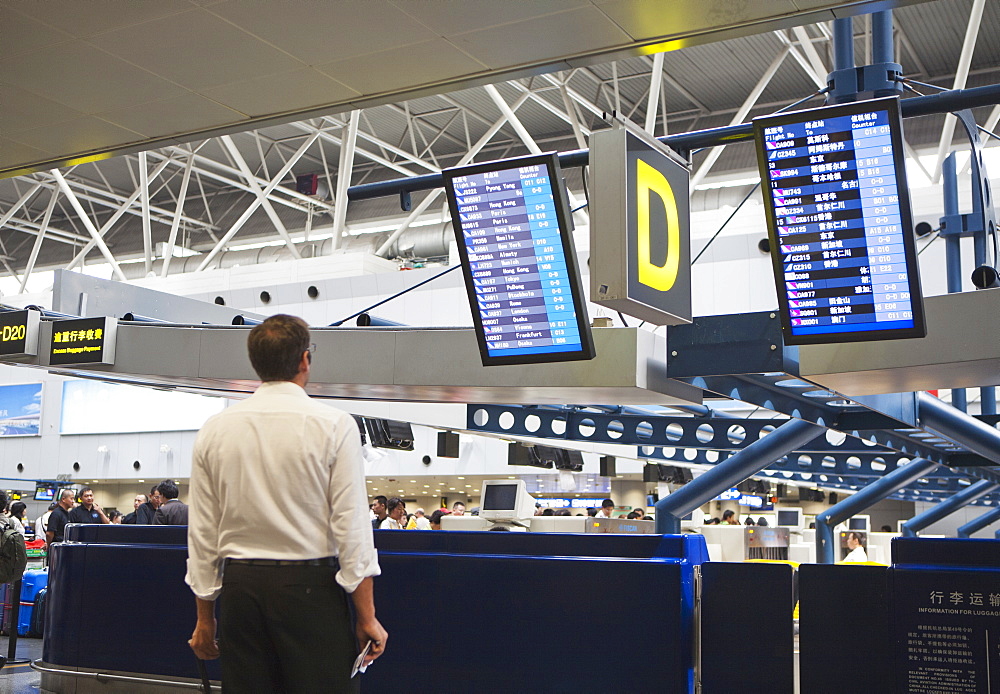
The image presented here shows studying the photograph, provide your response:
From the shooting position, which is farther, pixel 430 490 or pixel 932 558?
pixel 430 490

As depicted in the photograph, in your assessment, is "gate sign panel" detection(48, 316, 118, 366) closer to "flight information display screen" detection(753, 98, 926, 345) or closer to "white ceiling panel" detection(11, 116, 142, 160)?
"white ceiling panel" detection(11, 116, 142, 160)

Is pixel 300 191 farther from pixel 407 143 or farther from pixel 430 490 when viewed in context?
pixel 430 490

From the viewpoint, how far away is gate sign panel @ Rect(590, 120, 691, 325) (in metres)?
4.47

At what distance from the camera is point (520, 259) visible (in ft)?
17.9

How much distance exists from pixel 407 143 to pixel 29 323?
736 inches

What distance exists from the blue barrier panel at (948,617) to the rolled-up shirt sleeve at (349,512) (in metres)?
3.51

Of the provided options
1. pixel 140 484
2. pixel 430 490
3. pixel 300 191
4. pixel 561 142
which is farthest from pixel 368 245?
pixel 140 484

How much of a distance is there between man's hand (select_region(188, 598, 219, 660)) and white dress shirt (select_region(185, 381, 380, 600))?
0.03 meters

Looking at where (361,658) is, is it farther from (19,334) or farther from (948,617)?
(19,334)

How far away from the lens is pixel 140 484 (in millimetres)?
34188

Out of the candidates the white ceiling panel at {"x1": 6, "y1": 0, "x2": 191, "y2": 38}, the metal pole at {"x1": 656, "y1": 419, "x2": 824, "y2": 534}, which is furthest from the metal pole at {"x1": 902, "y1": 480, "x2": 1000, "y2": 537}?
the white ceiling panel at {"x1": 6, "y1": 0, "x2": 191, "y2": 38}

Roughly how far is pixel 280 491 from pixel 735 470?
20.7 ft

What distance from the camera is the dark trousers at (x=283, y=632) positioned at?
2660 millimetres

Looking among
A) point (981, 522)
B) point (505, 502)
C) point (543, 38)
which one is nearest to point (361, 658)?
point (543, 38)
